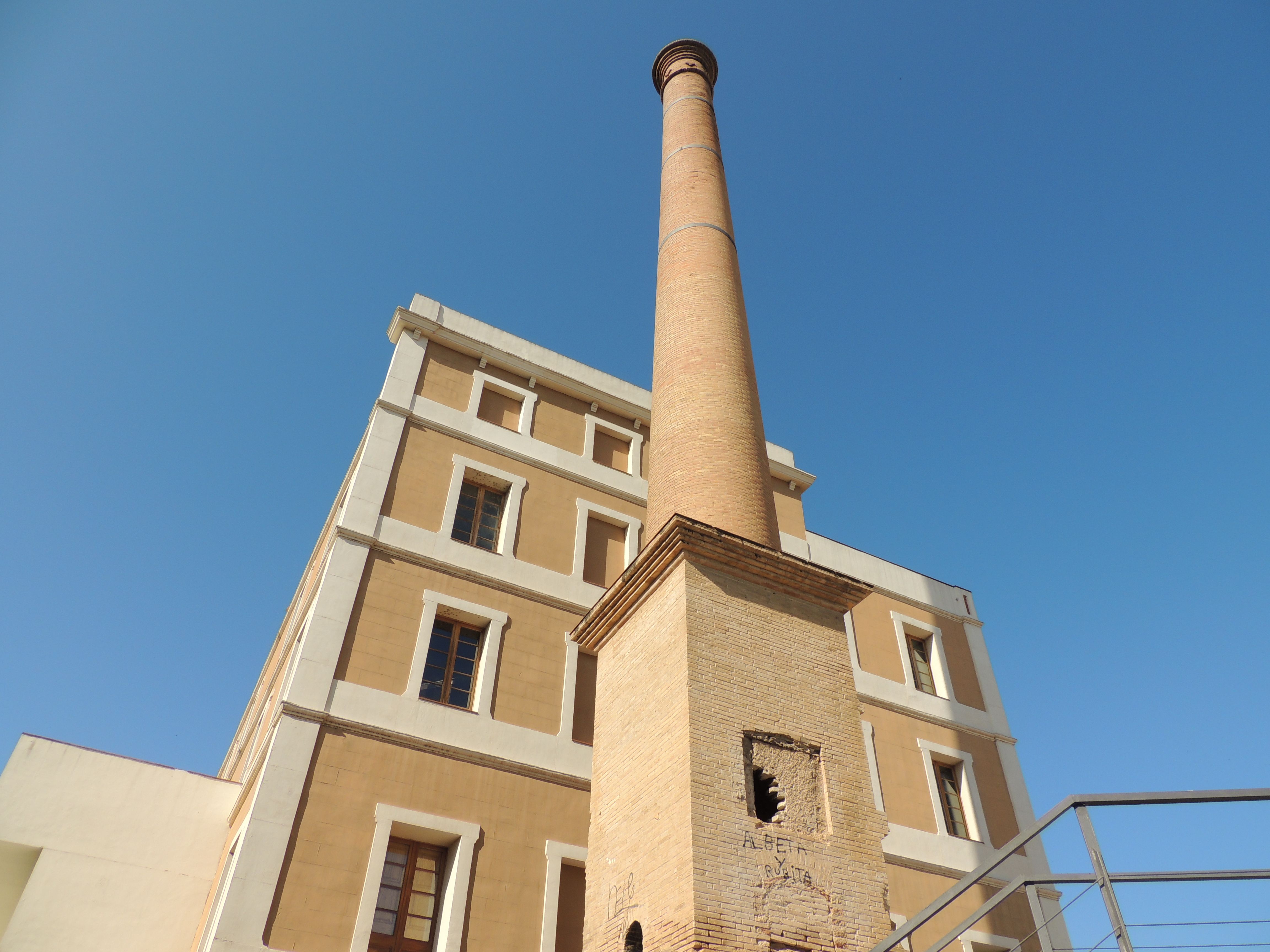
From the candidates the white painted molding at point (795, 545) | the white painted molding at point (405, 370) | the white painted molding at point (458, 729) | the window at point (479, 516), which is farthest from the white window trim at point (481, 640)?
the white painted molding at point (795, 545)

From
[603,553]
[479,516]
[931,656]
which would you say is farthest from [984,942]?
[479,516]

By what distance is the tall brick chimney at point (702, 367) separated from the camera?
9500mm

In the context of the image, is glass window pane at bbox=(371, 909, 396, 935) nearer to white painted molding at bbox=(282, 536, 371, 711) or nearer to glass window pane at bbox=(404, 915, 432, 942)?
glass window pane at bbox=(404, 915, 432, 942)

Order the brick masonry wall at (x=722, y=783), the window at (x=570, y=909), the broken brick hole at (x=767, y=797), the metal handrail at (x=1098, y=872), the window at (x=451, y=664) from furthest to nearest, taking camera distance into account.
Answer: the window at (x=451, y=664), the window at (x=570, y=909), the broken brick hole at (x=767, y=797), the brick masonry wall at (x=722, y=783), the metal handrail at (x=1098, y=872)

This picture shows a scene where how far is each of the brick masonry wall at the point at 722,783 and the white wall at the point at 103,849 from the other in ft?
20.3

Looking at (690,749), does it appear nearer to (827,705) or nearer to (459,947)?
(827,705)

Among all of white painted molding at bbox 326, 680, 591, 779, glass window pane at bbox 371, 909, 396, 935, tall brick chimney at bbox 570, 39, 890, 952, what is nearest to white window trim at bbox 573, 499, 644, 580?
white painted molding at bbox 326, 680, 591, 779

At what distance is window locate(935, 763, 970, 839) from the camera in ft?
52.1

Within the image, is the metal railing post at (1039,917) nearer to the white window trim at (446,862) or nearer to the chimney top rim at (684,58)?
the white window trim at (446,862)

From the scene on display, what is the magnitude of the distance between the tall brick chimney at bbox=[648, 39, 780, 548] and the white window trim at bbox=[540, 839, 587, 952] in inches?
182

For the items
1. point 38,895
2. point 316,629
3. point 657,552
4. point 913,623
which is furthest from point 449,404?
point 913,623

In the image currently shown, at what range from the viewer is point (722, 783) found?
701 cm

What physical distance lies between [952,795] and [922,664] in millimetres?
2777

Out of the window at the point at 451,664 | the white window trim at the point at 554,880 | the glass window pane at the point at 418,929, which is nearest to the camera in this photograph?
the glass window pane at the point at 418,929
